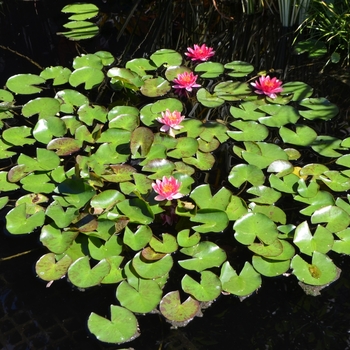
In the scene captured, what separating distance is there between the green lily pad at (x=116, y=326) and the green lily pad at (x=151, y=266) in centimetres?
15

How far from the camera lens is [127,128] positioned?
2.33 meters

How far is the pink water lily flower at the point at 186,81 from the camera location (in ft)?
8.38

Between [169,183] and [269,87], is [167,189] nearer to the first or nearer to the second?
[169,183]

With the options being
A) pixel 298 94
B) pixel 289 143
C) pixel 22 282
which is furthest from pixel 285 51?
pixel 22 282

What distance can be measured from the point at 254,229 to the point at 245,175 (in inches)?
11.8

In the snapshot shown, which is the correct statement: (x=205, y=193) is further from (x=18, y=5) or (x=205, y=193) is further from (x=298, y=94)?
(x=18, y=5)

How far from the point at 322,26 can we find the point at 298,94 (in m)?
0.71

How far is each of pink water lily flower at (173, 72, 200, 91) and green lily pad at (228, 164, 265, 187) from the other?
0.60 meters

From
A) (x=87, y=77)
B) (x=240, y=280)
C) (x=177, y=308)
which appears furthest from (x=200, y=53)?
(x=177, y=308)

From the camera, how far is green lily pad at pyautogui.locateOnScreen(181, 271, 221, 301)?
1.72m

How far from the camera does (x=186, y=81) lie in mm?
2551

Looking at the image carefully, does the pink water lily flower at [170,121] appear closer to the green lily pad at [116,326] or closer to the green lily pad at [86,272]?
the green lily pad at [86,272]

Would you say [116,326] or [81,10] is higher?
[81,10]

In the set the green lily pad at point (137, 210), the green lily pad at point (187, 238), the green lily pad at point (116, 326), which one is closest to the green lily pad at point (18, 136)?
the green lily pad at point (137, 210)
